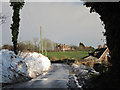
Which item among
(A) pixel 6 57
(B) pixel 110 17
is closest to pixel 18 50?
(A) pixel 6 57

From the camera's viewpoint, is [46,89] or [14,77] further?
[14,77]

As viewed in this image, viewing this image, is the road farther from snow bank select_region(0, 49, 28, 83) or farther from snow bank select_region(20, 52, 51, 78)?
snow bank select_region(20, 52, 51, 78)

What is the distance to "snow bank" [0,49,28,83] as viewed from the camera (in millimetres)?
8859

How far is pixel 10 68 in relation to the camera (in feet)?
30.4

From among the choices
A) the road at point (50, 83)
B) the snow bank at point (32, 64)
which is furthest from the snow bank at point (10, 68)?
the snow bank at point (32, 64)

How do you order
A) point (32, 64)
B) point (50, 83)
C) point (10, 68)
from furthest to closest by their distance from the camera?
point (32, 64) < point (10, 68) < point (50, 83)

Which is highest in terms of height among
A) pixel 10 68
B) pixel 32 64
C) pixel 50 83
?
pixel 10 68

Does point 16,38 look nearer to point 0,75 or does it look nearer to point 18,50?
point 18,50

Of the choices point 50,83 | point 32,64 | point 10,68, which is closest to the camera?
point 50,83

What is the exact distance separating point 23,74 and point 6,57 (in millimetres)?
1774

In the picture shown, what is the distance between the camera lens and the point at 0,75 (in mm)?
8648

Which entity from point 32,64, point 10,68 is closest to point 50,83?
point 10,68

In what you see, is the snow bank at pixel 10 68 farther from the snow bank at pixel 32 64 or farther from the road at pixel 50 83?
the snow bank at pixel 32 64

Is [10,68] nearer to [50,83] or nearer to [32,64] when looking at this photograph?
[50,83]
